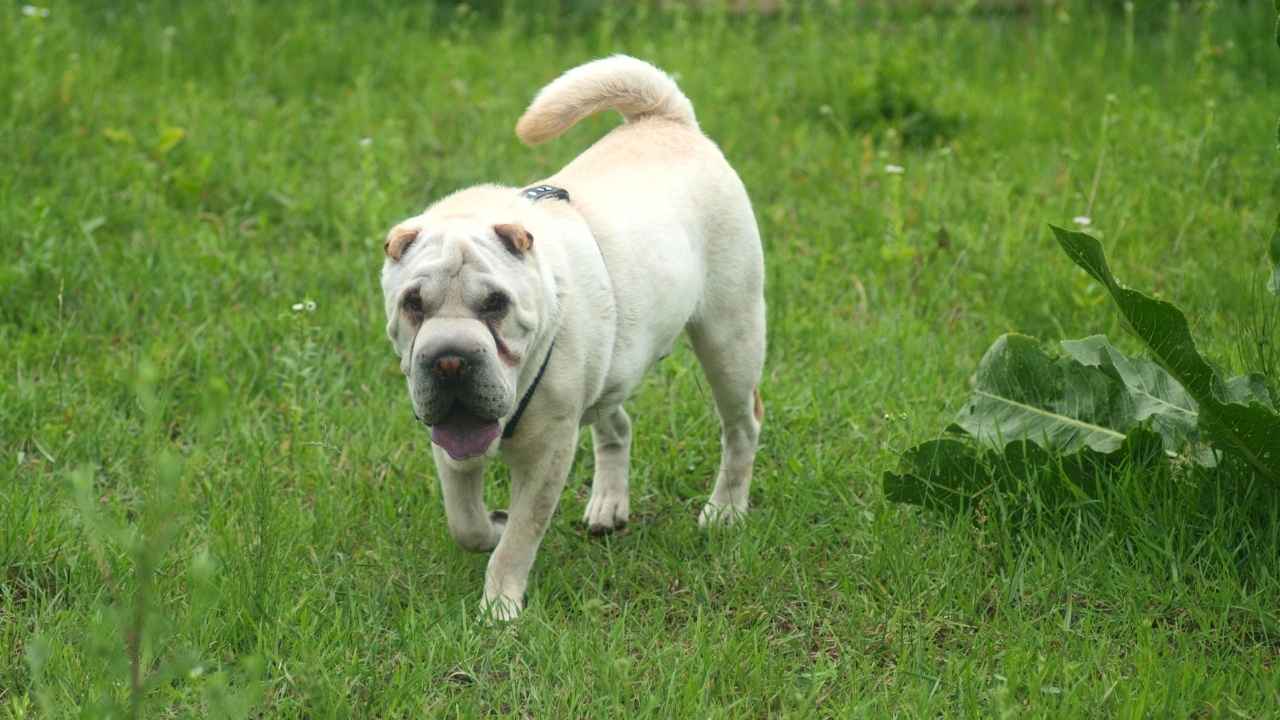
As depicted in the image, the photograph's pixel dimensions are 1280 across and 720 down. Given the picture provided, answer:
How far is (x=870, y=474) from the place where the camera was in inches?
169

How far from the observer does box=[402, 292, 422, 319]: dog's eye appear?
330 cm

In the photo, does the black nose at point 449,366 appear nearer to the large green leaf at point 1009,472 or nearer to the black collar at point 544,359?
the black collar at point 544,359

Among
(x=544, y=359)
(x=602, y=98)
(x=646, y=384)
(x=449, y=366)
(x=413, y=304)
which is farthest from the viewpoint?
(x=646, y=384)

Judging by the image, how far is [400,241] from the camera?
3.37 m

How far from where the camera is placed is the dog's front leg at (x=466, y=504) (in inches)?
148

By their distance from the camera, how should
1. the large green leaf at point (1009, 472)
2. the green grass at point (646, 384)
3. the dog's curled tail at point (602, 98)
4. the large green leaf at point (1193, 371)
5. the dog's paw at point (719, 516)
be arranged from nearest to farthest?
the green grass at point (646, 384) → the large green leaf at point (1193, 371) → the large green leaf at point (1009, 472) → the dog's curled tail at point (602, 98) → the dog's paw at point (719, 516)

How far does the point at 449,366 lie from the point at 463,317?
13 centimetres

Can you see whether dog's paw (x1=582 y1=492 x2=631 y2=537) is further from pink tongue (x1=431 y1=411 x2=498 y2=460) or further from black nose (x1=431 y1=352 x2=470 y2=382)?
black nose (x1=431 y1=352 x2=470 y2=382)

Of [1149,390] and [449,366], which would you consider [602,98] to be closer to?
[449,366]

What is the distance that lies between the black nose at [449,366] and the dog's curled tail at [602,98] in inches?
39.0

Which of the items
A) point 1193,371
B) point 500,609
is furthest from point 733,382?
point 1193,371

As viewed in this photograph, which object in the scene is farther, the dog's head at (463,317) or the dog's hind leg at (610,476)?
the dog's hind leg at (610,476)

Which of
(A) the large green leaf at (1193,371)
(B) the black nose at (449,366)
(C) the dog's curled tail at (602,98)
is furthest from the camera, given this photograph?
(C) the dog's curled tail at (602,98)

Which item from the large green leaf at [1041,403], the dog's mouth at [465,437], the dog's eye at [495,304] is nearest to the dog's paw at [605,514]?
the dog's mouth at [465,437]
